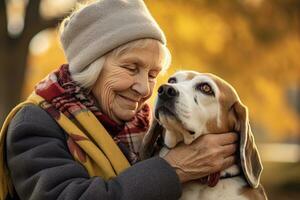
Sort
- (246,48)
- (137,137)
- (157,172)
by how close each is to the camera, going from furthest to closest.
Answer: (246,48)
(137,137)
(157,172)

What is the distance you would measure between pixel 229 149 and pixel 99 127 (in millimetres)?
618

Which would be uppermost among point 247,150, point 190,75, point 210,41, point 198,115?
point 190,75

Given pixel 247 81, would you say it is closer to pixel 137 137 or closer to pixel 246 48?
pixel 246 48

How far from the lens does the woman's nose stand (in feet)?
11.3

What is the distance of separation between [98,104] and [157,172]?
23.5 inches

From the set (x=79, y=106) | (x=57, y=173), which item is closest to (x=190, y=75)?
(x=79, y=106)

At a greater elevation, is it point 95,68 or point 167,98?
point 95,68

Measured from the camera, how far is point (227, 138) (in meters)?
3.39

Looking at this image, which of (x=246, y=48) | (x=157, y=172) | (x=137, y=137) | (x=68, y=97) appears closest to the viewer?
(x=157, y=172)

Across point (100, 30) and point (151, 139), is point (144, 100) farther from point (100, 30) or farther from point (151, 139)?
point (100, 30)

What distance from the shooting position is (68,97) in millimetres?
3338

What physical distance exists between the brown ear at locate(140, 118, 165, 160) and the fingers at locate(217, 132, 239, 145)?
0.30 metres

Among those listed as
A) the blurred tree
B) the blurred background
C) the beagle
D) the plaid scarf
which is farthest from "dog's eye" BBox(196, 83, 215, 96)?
the blurred tree

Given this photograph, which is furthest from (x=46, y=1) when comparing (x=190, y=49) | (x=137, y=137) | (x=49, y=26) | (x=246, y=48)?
(x=137, y=137)
